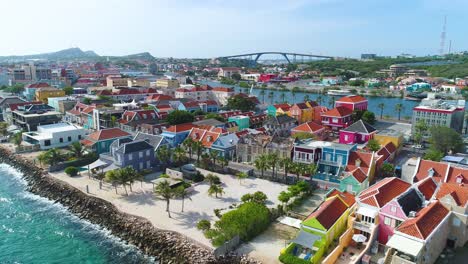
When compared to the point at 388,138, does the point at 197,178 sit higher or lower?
lower

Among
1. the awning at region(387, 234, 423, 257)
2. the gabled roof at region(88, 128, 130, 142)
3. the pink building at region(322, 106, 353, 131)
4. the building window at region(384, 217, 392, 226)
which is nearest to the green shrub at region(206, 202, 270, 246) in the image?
the building window at region(384, 217, 392, 226)

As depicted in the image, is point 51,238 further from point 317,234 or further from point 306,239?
point 317,234

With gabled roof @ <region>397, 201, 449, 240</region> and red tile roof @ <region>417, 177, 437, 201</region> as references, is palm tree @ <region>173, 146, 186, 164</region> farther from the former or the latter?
gabled roof @ <region>397, 201, 449, 240</region>

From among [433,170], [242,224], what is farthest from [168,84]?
[242,224]

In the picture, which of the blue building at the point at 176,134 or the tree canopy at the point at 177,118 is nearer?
the blue building at the point at 176,134

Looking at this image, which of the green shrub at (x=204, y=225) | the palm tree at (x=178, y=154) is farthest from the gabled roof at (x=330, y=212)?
the palm tree at (x=178, y=154)

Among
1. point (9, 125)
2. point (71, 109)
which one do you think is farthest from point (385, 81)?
point (9, 125)

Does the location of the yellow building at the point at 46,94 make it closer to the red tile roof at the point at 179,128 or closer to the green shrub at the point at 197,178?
the red tile roof at the point at 179,128
